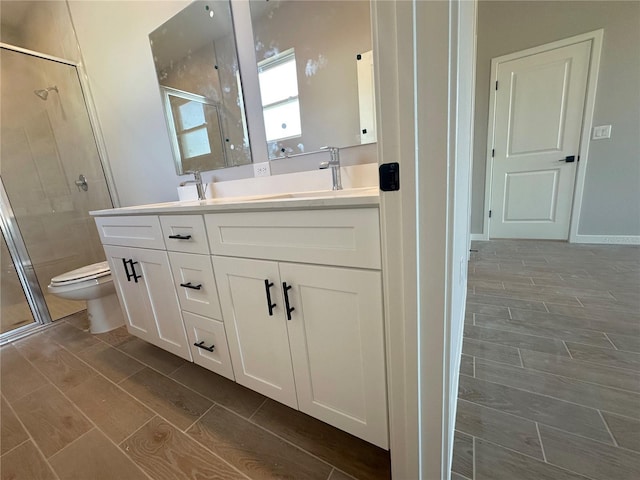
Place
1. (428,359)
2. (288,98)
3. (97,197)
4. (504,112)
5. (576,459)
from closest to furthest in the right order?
1. (428,359)
2. (576,459)
3. (288,98)
4. (97,197)
5. (504,112)

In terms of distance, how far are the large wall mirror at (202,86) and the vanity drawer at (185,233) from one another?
0.67 m

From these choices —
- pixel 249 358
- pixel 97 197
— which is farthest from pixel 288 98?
pixel 97 197

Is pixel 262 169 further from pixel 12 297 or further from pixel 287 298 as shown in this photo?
pixel 12 297

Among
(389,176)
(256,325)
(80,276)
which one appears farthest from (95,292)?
(389,176)

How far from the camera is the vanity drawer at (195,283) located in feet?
3.32

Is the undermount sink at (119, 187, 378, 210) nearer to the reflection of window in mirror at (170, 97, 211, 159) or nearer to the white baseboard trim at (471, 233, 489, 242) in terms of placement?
the reflection of window in mirror at (170, 97, 211, 159)

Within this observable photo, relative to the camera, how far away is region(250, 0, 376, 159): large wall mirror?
119 cm

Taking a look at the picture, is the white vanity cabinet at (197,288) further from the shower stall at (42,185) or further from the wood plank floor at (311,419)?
the shower stall at (42,185)

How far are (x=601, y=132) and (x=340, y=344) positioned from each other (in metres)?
3.34

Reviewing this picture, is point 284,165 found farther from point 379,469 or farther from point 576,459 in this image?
point 576,459

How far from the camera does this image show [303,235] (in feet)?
2.39

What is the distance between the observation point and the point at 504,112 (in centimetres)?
289

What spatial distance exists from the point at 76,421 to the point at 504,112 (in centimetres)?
407

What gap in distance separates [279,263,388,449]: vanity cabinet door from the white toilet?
1.54 m
